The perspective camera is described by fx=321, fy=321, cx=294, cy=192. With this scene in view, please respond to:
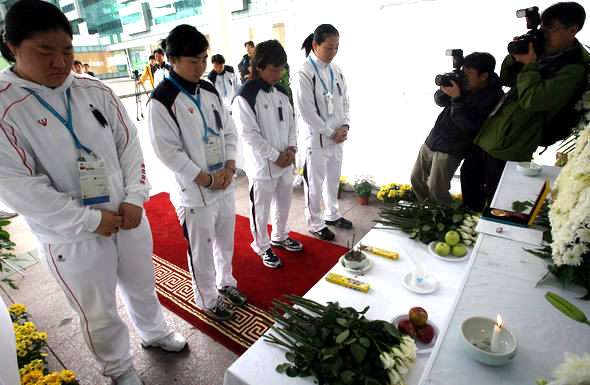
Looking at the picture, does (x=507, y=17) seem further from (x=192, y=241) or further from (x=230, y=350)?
(x=230, y=350)

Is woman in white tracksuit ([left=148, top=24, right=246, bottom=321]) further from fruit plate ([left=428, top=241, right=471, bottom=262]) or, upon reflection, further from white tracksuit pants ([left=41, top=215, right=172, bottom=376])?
fruit plate ([left=428, top=241, right=471, bottom=262])

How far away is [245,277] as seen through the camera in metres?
2.37

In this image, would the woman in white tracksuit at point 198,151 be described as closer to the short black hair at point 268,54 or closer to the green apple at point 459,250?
the short black hair at point 268,54

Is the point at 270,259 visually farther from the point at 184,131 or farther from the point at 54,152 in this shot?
the point at 54,152

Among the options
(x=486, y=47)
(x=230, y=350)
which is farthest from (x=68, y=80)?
(x=486, y=47)

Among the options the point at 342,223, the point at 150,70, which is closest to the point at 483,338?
the point at 342,223

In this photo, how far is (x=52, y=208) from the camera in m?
1.10

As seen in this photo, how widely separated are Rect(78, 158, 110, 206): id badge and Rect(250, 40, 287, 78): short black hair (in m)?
1.19

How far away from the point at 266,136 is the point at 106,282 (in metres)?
1.29

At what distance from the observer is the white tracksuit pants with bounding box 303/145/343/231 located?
271cm

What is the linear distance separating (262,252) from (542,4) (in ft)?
8.87

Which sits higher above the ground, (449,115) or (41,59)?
(41,59)

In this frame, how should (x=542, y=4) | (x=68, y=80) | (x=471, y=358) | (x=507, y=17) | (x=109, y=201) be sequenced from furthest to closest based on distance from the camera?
(x=507, y=17) < (x=542, y=4) < (x=109, y=201) < (x=68, y=80) < (x=471, y=358)

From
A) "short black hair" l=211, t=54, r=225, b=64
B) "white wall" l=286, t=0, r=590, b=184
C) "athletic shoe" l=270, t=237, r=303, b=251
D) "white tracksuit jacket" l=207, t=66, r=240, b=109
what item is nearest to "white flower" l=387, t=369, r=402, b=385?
"athletic shoe" l=270, t=237, r=303, b=251
